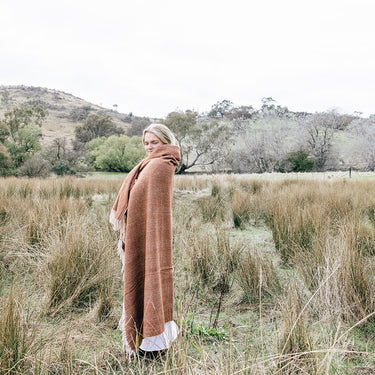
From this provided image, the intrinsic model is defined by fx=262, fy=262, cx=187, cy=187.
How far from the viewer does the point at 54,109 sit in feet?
201

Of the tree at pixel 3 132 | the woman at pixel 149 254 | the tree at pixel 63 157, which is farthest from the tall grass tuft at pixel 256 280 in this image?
the tree at pixel 3 132

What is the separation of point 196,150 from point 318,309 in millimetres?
26993

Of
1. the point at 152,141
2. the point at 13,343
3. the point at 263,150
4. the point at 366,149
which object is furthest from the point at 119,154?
the point at 366,149

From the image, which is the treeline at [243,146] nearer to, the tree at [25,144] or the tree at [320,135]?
the tree at [320,135]

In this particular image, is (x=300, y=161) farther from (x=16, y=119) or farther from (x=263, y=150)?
(x=16, y=119)

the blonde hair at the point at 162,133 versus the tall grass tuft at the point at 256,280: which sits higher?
the blonde hair at the point at 162,133

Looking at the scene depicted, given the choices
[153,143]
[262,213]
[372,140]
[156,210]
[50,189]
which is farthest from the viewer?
[372,140]

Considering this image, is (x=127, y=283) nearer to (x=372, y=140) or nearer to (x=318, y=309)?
(x=318, y=309)

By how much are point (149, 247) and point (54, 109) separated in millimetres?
69820

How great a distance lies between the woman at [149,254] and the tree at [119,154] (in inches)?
945

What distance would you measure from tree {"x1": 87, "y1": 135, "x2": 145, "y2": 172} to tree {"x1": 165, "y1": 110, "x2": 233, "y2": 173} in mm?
4554

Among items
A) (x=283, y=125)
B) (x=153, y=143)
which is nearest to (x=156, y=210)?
(x=153, y=143)

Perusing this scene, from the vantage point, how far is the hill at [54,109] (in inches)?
1877

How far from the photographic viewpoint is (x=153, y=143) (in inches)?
70.9
